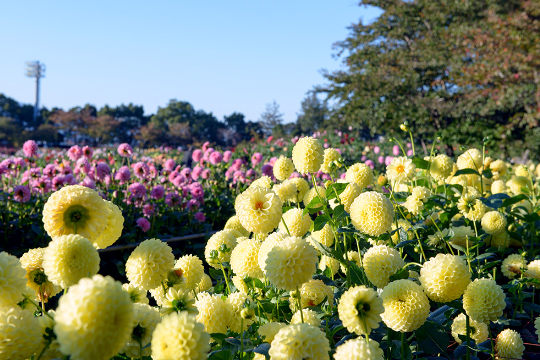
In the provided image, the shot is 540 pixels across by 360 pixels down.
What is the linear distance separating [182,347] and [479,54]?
41.7 feet

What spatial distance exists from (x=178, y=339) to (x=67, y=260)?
0.24 metres

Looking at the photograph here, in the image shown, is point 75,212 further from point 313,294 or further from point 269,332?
point 313,294

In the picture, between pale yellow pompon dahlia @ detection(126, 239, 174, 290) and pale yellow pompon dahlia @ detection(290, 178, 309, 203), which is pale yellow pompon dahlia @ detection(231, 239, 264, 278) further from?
pale yellow pompon dahlia @ detection(290, 178, 309, 203)

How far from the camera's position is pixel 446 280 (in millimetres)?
1055

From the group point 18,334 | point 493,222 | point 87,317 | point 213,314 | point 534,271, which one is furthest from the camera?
point 493,222

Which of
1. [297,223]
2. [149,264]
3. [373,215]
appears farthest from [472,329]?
[149,264]

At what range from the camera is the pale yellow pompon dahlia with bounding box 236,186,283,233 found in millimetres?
1113

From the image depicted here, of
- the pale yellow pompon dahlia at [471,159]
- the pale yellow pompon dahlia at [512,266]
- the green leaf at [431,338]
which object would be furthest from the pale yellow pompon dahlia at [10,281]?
the pale yellow pompon dahlia at [471,159]

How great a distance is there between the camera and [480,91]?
11242mm

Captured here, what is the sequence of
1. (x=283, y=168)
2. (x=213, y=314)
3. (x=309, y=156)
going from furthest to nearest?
1. (x=283, y=168)
2. (x=309, y=156)
3. (x=213, y=314)

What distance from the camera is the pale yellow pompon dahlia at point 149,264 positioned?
2.94ft

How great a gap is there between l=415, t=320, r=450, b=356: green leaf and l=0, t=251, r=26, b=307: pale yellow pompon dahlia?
3.41 feet

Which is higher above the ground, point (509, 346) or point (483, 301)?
point (483, 301)

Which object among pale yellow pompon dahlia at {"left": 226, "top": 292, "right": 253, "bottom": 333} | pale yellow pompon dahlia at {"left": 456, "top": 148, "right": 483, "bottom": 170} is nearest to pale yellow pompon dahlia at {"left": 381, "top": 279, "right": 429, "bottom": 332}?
pale yellow pompon dahlia at {"left": 226, "top": 292, "right": 253, "bottom": 333}
